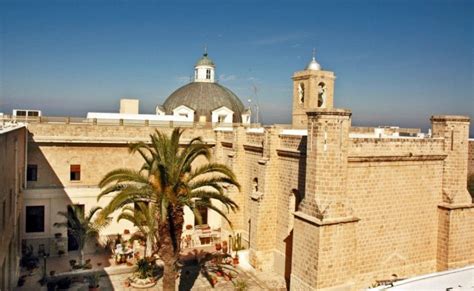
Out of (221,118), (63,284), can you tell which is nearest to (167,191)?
(63,284)

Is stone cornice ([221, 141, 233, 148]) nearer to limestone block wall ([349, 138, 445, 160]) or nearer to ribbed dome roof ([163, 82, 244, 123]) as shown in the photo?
limestone block wall ([349, 138, 445, 160])

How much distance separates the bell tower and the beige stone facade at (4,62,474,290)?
0.09 metres

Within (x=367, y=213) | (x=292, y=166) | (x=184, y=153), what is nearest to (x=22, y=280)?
(x=184, y=153)

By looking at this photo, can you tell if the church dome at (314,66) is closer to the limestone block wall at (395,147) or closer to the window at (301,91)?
the window at (301,91)

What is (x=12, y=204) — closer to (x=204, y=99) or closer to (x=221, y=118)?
(x=221, y=118)

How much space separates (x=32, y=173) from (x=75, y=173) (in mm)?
1804

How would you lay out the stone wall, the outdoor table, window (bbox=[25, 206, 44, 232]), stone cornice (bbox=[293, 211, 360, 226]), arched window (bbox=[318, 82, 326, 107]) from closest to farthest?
1. stone cornice (bbox=[293, 211, 360, 226])
2. the stone wall
3. the outdoor table
4. window (bbox=[25, 206, 44, 232])
5. arched window (bbox=[318, 82, 326, 107])

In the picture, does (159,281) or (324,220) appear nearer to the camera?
(324,220)

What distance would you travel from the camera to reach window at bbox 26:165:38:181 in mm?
18141

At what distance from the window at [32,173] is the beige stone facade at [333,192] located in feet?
0.68

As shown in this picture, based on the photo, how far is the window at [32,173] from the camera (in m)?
18.1

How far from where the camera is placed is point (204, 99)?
97.1ft

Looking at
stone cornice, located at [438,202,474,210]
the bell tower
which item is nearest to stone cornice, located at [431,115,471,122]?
stone cornice, located at [438,202,474,210]

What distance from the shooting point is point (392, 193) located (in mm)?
14398
